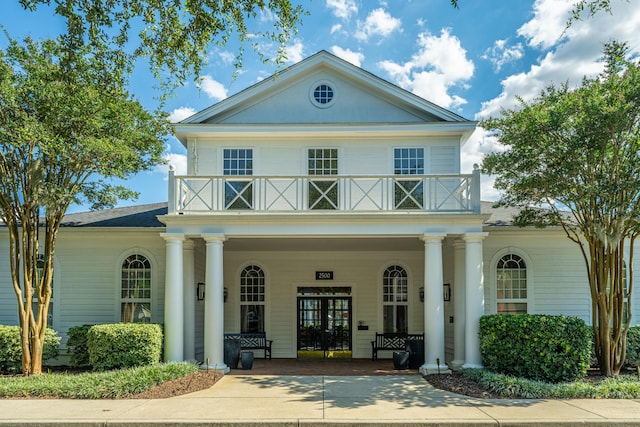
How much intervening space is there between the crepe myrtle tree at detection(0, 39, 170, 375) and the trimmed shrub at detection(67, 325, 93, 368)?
1060 mm

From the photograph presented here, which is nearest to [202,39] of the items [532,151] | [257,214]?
[257,214]

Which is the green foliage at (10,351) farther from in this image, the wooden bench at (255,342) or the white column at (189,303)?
the wooden bench at (255,342)

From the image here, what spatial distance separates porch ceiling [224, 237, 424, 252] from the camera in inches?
577

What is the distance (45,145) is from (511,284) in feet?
41.2

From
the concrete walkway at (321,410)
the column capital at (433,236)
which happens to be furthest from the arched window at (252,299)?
the column capital at (433,236)

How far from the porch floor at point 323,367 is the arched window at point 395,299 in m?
1.28

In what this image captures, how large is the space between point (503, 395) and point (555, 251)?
6.65 meters

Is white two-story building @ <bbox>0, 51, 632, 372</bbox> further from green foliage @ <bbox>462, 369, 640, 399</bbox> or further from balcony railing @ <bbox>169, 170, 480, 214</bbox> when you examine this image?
green foliage @ <bbox>462, 369, 640, 399</bbox>

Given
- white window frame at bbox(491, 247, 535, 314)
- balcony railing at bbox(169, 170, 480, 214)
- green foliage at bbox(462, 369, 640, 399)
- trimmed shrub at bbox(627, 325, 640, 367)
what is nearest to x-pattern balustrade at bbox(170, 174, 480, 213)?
balcony railing at bbox(169, 170, 480, 214)

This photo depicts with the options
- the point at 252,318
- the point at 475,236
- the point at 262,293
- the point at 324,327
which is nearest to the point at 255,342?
the point at 252,318

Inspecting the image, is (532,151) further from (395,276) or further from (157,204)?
(157,204)

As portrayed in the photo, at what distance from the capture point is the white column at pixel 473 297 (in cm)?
1228

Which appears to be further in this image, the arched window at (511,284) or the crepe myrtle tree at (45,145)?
the arched window at (511,284)

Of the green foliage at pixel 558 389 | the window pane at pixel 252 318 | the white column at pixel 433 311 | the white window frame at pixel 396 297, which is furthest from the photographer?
the window pane at pixel 252 318
